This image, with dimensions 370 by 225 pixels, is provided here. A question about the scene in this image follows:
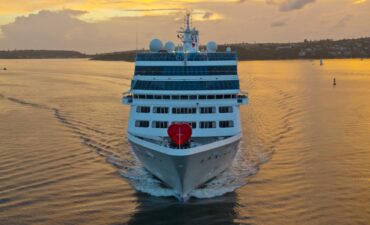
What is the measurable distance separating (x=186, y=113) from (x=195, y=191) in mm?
5576

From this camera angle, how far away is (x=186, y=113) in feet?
109

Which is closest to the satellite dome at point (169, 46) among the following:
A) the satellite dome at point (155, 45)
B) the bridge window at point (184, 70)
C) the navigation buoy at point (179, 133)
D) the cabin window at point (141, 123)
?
the satellite dome at point (155, 45)

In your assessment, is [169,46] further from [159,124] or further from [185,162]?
[185,162]

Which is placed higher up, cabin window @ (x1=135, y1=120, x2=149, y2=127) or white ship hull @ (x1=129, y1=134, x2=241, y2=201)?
cabin window @ (x1=135, y1=120, x2=149, y2=127)

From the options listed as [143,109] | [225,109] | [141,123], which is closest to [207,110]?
[225,109]

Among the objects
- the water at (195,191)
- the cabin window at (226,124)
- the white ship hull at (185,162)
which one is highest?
the cabin window at (226,124)

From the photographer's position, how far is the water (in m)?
28.2

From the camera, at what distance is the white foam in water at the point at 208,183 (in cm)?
3089

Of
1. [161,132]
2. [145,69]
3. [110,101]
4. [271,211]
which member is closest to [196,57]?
[145,69]

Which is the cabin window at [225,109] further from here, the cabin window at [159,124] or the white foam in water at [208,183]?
the white foam in water at [208,183]

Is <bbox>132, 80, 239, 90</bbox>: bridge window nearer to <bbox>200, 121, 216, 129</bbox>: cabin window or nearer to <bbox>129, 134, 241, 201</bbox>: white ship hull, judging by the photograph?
<bbox>200, 121, 216, 129</bbox>: cabin window

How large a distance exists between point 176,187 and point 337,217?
31.2 feet

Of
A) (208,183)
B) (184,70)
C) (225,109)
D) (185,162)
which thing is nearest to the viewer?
(185,162)

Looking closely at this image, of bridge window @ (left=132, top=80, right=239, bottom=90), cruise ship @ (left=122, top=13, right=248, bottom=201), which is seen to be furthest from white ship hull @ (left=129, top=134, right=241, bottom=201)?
bridge window @ (left=132, top=80, right=239, bottom=90)
